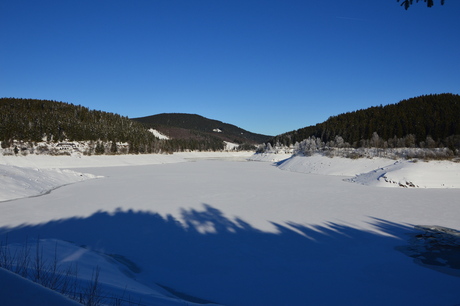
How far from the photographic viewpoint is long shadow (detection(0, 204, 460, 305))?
6.00 meters

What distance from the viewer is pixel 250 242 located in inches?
365

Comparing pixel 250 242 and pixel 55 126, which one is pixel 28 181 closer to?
pixel 250 242

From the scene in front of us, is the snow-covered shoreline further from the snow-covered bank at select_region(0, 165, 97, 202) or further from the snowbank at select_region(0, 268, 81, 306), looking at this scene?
the snowbank at select_region(0, 268, 81, 306)

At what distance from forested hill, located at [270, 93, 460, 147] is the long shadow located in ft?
176

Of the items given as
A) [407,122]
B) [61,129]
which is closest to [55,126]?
[61,129]

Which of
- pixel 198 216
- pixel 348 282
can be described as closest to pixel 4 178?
pixel 198 216

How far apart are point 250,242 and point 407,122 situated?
77254 mm

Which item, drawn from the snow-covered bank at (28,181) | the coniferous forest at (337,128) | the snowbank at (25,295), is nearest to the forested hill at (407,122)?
the coniferous forest at (337,128)

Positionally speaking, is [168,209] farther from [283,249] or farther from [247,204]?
[283,249]

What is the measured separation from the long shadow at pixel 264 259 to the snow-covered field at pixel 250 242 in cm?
3

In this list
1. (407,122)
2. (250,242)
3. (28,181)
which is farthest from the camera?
(407,122)

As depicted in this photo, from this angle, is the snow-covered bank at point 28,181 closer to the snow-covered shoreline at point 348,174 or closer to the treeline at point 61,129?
Result: the snow-covered shoreline at point 348,174

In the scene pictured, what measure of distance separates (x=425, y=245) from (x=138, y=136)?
103070 millimetres

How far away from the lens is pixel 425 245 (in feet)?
29.4
